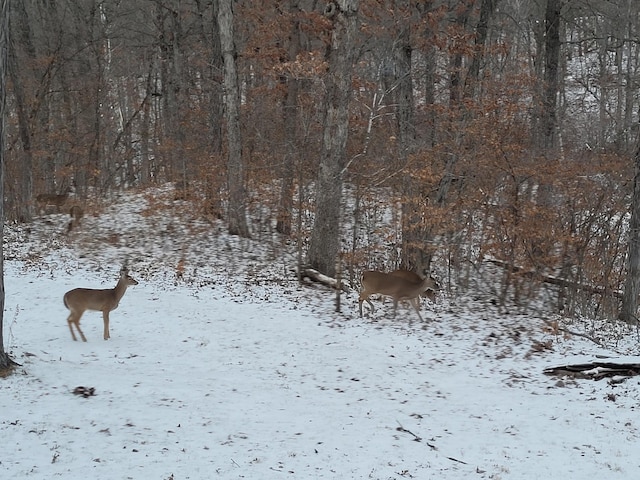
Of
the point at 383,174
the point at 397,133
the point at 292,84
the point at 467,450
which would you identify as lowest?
the point at 467,450

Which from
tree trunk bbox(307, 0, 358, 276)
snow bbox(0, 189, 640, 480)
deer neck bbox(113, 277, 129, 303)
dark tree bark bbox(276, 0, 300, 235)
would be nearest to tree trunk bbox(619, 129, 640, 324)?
snow bbox(0, 189, 640, 480)

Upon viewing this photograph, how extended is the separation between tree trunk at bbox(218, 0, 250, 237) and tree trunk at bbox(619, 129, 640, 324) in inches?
410

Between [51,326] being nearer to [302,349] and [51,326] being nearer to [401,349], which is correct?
[302,349]

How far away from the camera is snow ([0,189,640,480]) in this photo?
589cm

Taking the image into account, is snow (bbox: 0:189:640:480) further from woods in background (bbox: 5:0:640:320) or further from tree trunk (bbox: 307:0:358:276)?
woods in background (bbox: 5:0:640:320)

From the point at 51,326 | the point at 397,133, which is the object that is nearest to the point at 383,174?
the point at 397,133

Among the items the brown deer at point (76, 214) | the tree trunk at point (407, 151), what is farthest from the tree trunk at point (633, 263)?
the brown deer at point (76, 214)

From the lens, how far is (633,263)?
11.4 metres

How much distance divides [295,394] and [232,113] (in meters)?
11.4

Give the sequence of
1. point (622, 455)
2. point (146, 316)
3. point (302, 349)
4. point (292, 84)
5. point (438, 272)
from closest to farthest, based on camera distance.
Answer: point (622, 455)
point (302, 349)
point (146, 316)
point (438, 272)
point (292, 84)

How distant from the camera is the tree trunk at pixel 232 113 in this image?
681 inches

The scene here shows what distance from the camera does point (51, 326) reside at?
10055 millimetres

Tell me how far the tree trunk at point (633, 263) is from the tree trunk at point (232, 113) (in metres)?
10.4

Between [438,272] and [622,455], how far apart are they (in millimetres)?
9008
